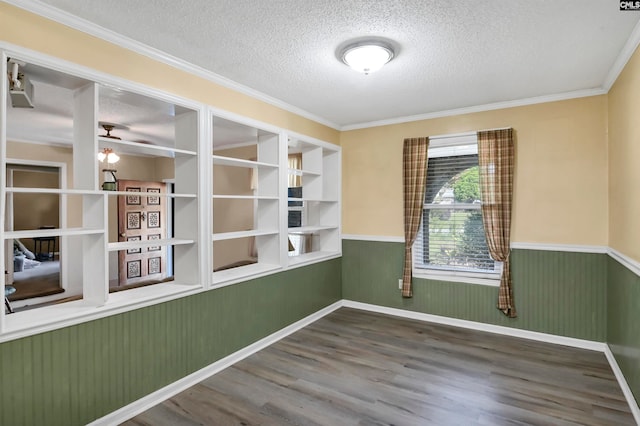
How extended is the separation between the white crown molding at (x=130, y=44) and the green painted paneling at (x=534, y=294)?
2.65 metres

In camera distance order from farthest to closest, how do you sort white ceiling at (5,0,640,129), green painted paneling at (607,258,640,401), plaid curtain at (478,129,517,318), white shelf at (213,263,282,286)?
plaid curtain at (478,129,517,318), white shelf at (213,263,282,286), green painted paneling at (607,258,640,401), white ceiling at (5,0,640,129)

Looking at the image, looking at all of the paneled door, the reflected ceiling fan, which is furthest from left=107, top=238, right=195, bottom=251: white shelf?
the paneled door

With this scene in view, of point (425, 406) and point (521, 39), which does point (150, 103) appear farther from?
point (425, 406)

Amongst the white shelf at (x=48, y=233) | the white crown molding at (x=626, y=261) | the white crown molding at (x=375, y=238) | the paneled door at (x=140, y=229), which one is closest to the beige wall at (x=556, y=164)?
the white crown molding at (x=626, y=261)

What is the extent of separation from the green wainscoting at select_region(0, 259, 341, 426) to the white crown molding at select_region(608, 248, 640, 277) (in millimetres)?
2999

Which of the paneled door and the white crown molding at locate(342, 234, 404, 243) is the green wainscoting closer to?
the white crown molding at locate(342, 234, 404, 243)

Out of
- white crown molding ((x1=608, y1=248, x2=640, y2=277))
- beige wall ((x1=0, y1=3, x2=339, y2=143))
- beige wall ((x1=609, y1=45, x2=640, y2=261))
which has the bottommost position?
white crown molding ((x1=608, y1=248, x2=640, y2=277))

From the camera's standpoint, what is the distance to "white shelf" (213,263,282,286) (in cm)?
307

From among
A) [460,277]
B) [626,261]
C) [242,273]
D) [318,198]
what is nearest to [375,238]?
[318,198]

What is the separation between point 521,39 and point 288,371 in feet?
10.5

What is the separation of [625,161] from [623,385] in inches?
69.7

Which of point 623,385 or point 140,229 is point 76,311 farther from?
point 140,229

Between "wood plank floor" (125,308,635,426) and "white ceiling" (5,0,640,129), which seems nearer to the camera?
"white ceiling" (5,0,640,129)

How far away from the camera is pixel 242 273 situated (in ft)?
10.9
